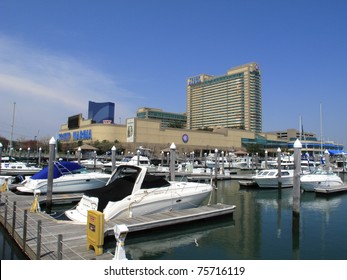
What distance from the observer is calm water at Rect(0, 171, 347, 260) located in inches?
415

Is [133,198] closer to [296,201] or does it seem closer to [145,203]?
[145,203]

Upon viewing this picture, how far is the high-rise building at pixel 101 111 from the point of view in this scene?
130 m

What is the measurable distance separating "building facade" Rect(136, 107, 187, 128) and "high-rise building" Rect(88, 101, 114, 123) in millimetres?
34684

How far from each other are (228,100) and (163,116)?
39169 mm

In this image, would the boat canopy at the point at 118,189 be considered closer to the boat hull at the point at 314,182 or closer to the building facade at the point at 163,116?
the boat hull at the point at 314,182

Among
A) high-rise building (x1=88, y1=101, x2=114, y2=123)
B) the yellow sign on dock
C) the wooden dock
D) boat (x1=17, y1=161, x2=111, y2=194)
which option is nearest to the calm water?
the wooden dock

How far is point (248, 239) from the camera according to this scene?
12.4 meters

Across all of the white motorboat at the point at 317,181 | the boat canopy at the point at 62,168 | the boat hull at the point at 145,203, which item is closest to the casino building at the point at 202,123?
the white motorboat at the point at 317,181

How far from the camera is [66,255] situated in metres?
7.89

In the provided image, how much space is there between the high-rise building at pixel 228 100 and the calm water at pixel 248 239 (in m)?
147

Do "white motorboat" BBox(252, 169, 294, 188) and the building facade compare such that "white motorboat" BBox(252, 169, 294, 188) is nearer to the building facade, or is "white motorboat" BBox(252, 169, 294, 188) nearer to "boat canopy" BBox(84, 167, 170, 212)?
"boat canopy" BBox(84, 167, 170, 212)

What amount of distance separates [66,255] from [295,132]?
185m
